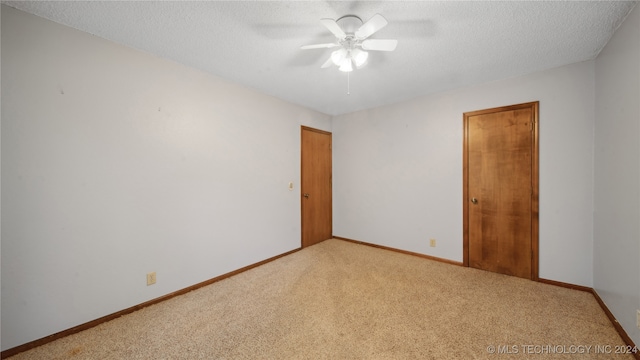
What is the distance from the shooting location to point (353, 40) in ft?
5.92

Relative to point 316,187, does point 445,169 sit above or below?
above

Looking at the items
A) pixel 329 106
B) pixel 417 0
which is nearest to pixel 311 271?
pixel 329 106

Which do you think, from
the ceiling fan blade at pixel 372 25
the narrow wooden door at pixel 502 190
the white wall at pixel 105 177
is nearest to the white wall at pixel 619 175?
the narrow wooden door at pixel 502 190

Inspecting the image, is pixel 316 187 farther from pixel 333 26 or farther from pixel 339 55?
pixel 333 26

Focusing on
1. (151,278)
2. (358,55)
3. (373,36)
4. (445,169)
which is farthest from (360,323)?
(373,36)

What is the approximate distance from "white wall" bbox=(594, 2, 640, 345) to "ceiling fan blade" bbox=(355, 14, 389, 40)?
5.64 feet

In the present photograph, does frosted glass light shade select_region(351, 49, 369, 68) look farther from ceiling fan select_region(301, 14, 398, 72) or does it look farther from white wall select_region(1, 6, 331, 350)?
white wall select_region(1, 6, 331, 350)

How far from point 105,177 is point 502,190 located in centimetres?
410

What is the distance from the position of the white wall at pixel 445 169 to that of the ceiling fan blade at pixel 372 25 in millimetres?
2079

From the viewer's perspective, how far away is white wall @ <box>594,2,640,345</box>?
1546 millimetres

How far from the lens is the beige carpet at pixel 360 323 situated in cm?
159

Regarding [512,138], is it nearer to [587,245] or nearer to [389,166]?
[587,245]

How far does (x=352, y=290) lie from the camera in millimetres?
2428

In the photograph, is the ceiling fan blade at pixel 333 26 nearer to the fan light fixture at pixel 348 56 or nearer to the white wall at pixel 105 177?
the fan light fixture at pixel 348 56
